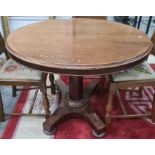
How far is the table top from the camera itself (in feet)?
3.72

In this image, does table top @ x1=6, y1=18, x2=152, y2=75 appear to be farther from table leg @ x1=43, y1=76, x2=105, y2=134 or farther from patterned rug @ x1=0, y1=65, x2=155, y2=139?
patterned rug @ x1=0, y1=65, x2=155, y2=139

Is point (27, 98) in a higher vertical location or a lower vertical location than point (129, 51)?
lower

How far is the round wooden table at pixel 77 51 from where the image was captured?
3.75 feet

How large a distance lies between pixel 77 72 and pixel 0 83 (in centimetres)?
70

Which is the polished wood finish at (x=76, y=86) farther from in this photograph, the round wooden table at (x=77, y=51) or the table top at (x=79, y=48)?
the table top at (x=79, y=48)

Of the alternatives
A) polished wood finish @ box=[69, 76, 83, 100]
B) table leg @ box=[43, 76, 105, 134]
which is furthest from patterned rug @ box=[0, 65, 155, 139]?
polished wood finish @ box=[69, 76, 83, 100]

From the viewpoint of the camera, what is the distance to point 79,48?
1.30 m

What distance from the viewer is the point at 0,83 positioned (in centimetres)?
152

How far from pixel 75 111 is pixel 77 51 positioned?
0.67 metres

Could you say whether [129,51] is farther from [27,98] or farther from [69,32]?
[27,98]

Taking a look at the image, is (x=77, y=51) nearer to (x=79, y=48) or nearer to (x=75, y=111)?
(x=79, y=48)

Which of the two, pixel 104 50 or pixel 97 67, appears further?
pixel 104 50

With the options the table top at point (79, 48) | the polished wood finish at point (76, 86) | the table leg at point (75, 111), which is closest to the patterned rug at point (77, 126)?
the table leg at point (75, 111)

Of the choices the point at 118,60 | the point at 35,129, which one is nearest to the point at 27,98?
the point at 35,129
